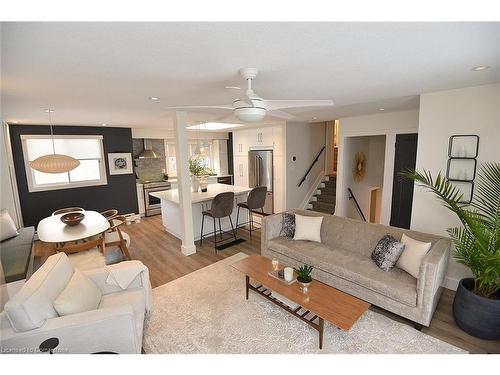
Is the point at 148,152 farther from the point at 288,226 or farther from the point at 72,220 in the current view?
the point at 288,226

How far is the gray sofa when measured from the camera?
6.93ft

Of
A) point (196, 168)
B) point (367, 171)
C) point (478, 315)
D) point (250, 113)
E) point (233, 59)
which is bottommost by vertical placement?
point (478, 315)

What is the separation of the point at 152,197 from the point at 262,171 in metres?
3.22

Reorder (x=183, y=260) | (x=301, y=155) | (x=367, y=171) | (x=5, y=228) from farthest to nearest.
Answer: (x=301, y=155)
(x=367, y=171)
(x=183, y=260)
(x=5, y=228)

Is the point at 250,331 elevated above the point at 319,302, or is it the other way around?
the point at 319,302

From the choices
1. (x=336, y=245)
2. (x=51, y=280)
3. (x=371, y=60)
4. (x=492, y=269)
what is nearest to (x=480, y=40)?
(x=371, y=60)

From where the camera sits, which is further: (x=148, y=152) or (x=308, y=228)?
(x=148, y=152)

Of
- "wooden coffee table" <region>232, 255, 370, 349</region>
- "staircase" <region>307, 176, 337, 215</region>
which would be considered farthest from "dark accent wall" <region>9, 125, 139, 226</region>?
"staircase" <region>307, 176, 337, 215</region>

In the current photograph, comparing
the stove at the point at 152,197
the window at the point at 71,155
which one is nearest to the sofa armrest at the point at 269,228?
the stove at the point at 152,197

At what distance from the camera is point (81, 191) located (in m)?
5.43

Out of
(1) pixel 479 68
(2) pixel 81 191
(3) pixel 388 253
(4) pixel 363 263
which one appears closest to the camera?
(1) pixel 479 68

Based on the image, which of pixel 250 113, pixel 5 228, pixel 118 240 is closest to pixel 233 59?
pixel 250 113

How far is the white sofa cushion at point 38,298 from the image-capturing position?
1475 mm

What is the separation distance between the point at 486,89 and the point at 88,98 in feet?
14.8
